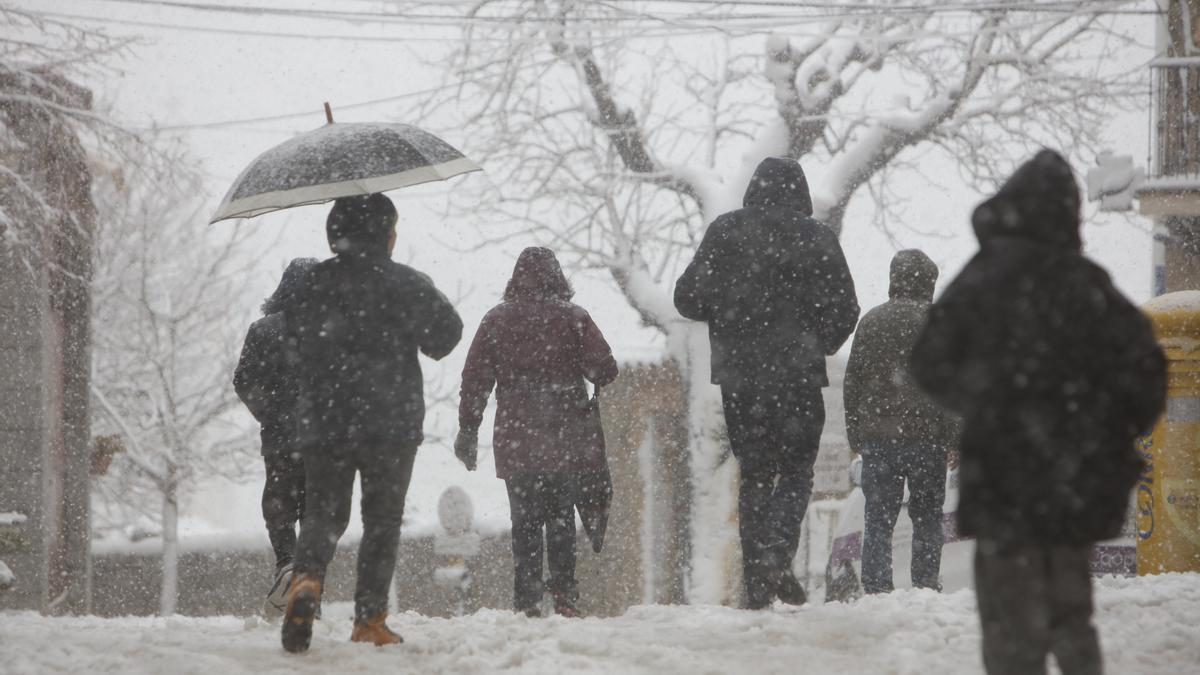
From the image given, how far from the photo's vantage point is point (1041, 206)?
2.98 m

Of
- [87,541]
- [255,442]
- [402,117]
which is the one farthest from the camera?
[255,442]

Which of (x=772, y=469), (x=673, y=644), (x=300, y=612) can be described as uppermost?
(x=772, y=469)

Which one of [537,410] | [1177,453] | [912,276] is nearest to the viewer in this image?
[537,410]

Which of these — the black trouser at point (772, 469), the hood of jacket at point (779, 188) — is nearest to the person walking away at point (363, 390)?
the black trouser at point (772, 469)

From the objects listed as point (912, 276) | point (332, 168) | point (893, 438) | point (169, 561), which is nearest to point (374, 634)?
point (332, 168)

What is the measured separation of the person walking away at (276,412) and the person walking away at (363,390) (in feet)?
3.78

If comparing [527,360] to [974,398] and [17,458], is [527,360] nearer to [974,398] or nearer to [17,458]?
[974,398]

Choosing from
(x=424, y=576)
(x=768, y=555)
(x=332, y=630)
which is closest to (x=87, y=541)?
(x=424, y=576)

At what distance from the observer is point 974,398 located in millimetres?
2922

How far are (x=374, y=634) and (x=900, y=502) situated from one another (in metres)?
2.88

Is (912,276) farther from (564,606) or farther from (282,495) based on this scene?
(282,495)

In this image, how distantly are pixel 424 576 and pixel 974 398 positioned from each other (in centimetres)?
1793

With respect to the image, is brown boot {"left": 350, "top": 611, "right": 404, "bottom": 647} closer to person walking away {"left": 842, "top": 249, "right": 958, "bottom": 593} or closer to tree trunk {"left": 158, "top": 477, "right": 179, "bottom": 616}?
person walking away {"left": 842, "top": 249, "right": 958, "bottom": 593}

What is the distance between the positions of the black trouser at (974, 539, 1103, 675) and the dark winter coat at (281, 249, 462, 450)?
242 cm
